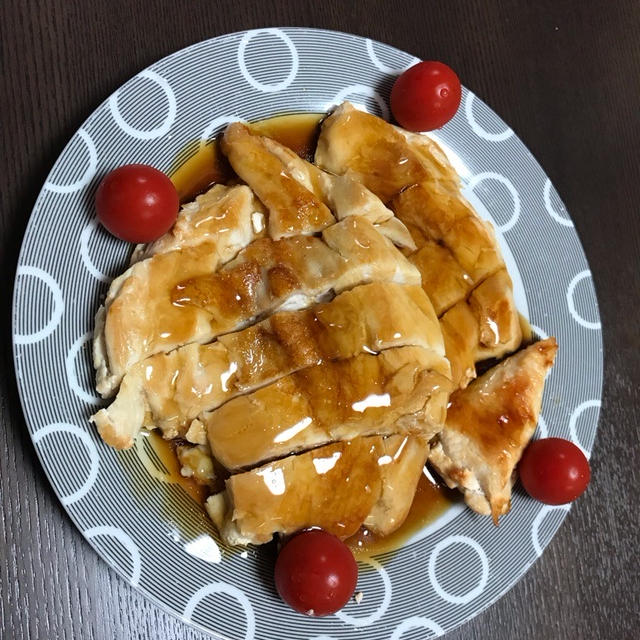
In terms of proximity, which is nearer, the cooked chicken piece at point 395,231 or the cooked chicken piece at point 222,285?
the cooked chicken piece at point 222,285

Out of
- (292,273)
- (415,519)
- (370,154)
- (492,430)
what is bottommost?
(415,519)

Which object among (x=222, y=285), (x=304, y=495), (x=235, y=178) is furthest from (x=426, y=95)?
(x=304, y=495)

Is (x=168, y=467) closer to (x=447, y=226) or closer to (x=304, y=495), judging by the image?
(x=304, y=495)

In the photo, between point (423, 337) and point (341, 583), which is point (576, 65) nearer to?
point (423, 337)

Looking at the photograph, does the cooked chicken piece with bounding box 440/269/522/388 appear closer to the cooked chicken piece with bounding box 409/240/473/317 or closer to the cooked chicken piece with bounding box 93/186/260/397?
the cooked chicken piece with bounding box 409/240/473/317

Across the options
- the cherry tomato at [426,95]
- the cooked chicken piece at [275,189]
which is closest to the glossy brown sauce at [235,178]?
the cooked chicken piece at [275,189]

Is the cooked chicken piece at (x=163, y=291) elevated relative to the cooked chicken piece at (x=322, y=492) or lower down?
elevated

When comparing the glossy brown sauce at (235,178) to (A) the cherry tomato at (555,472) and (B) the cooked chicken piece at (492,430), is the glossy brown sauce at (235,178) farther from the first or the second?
(A) the cherry tomato at (555,472)
